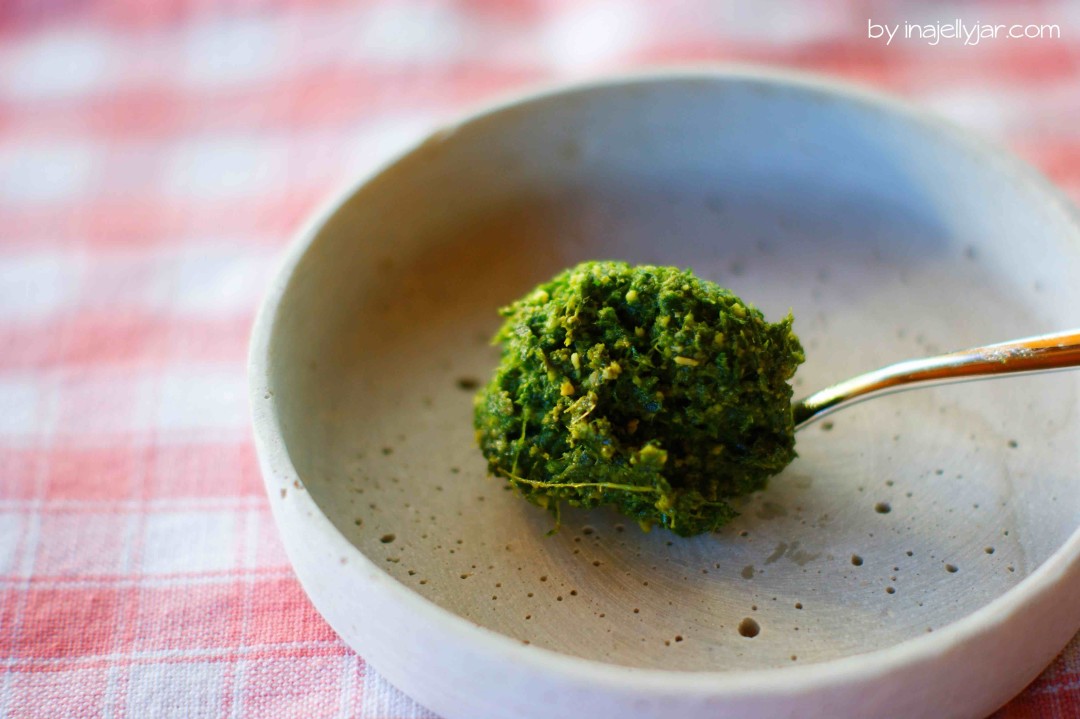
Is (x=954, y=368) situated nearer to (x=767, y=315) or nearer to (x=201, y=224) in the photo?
(x=767, y=315)

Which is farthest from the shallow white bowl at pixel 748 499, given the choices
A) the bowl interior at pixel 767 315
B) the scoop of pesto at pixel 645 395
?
the scoop of pesto at pixel 645 395

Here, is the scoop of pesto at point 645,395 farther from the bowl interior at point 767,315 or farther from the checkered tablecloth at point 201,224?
the checkered tablecloth at point 201,224

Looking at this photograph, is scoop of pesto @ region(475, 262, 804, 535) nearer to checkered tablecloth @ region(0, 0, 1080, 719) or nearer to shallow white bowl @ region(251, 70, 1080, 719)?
shallow white bowl @ region(251, 70, 1080, 719)

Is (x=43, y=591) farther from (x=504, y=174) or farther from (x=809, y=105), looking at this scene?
(x=809, y=105)

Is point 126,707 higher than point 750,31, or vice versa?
point 750,31

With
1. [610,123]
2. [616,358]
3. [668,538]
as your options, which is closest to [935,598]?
[668,538]

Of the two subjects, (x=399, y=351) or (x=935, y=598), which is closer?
(x=935, y=598)

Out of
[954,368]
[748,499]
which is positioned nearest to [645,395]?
[748,499]
